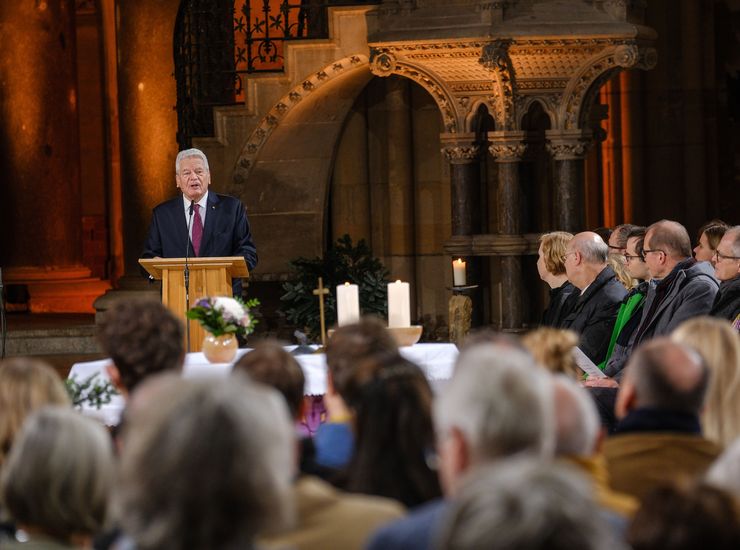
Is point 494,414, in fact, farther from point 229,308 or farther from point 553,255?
point 553,255

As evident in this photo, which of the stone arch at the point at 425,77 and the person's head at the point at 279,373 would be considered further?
the stone arch at the point at 425,77

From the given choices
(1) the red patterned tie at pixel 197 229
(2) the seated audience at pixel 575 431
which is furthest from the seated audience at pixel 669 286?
(2) the seated audience at pixel 575 431

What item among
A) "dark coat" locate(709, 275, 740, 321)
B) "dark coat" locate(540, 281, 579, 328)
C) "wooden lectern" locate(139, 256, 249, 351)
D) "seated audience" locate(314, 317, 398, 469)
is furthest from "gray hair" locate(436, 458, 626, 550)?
"dark coat" locate(540, 281, 579, 328)

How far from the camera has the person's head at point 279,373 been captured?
389 centimetres

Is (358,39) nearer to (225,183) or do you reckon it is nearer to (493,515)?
(225,183)

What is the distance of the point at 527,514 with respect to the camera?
6.96 ft

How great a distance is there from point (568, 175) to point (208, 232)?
162 inches

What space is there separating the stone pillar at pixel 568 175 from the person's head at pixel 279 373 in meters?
7.40

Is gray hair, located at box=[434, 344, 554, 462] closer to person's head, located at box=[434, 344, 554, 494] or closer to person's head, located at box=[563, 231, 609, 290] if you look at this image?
person's head, located at box=[434, 344, 554, 494]

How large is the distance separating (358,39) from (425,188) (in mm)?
1911

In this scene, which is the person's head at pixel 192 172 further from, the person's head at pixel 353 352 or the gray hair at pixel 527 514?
the gray hair at pixel 527 514

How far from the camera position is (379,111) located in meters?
12.8

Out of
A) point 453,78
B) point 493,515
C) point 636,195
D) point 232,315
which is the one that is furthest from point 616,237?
point 493,515

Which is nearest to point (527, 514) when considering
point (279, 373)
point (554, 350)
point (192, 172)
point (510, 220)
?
point (279, 373)
